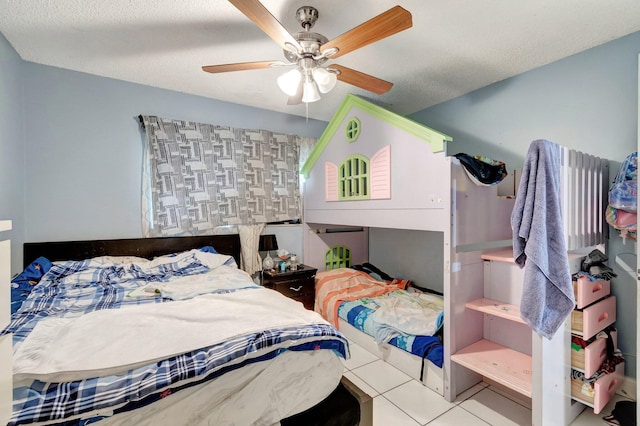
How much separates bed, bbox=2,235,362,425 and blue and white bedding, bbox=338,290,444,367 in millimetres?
1023

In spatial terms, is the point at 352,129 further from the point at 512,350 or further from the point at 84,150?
the point at 84,150

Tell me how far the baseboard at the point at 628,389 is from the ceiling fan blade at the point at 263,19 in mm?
3170

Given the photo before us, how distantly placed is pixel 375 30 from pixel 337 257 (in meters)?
2.94

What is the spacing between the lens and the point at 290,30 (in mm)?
2018

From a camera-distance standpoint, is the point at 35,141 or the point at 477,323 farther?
the point at 35,141

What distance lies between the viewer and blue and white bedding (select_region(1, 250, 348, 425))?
90 cm

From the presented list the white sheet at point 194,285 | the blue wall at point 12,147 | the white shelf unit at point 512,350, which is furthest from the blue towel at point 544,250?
the blue wall at point 12,147

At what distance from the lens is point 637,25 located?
197 cm

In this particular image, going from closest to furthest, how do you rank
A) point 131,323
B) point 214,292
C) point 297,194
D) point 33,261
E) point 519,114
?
point 131,323
point 214,292
point 33,261
point 519,114
point 297,194

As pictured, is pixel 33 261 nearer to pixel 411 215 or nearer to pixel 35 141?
pixel 35 141

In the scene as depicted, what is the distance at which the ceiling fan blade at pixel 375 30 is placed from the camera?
51.9 inches

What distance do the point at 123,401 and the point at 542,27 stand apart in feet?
10.1

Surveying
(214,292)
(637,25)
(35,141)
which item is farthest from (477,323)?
(35,141)

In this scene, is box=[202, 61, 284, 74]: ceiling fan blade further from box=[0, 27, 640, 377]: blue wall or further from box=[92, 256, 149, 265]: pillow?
box=[92, 256, 149, 265]: pillow
